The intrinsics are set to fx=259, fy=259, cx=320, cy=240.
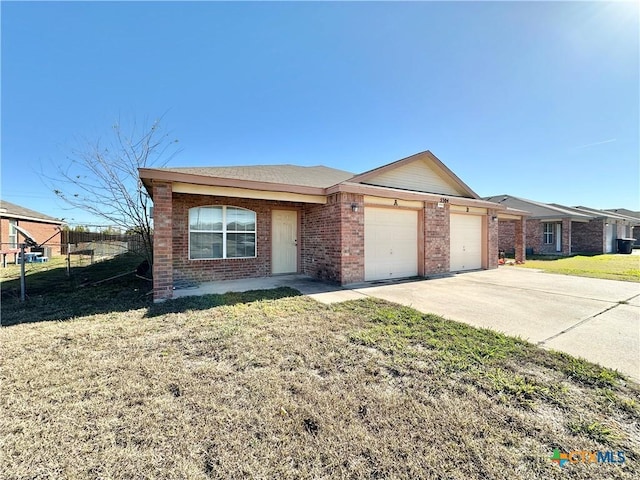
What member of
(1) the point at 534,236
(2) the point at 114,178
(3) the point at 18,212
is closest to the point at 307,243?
(2) the point at 114,178

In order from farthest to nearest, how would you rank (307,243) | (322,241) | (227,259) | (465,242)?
(465,242) < (307,243) < (322,241) < (227,259)

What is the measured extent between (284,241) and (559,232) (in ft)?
71.8

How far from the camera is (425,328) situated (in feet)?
13.9

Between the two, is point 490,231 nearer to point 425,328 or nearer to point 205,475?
point 425,328

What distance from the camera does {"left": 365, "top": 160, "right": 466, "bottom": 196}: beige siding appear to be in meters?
9.70

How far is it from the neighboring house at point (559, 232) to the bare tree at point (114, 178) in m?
22.5

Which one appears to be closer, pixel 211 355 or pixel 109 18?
pixel 211 355

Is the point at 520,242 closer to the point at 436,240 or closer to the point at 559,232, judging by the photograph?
the point at 436,240

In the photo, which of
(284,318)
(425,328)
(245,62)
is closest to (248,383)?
(284,318)

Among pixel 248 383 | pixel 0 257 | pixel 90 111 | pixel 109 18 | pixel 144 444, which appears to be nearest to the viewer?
pixel 144 444

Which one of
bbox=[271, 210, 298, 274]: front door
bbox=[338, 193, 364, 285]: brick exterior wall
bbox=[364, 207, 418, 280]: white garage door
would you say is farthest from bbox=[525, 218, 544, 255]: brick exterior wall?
bbox=[271, 210, 298, 274]: front door

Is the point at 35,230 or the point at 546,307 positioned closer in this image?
the point at 546,307

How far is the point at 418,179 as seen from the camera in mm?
10492

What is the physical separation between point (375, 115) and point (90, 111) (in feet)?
34.2
